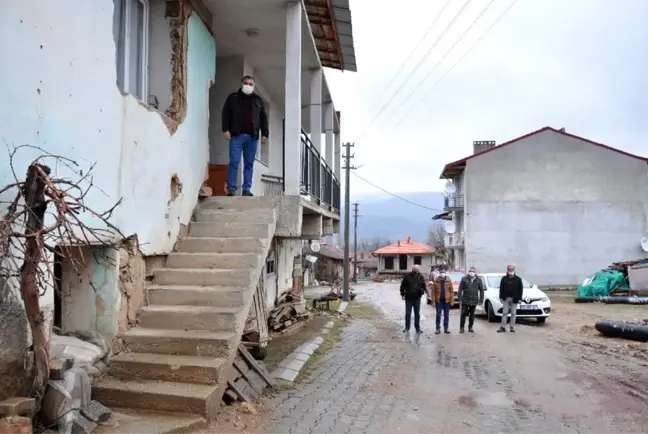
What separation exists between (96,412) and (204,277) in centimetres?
224

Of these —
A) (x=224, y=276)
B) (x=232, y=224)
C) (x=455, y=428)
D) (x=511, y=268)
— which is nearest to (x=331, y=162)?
(x=511, y=268)

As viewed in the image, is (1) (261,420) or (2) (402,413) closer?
(1) (261,420)

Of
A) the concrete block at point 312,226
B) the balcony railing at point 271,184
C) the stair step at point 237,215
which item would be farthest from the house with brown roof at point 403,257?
the stair step at point 237,215

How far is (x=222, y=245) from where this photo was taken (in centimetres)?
718

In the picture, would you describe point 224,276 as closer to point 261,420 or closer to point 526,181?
point 261,420

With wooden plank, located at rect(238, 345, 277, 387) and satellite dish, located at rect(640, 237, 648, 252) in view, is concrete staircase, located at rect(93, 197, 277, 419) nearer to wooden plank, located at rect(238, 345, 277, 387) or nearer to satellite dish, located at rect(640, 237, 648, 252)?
wooden plank, located at rect(238, 345, 277, 387)

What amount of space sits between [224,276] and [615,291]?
2337 cm

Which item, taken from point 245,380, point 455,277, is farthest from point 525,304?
point 245,380

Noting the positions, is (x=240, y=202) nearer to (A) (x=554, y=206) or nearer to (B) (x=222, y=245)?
(B) (x=222, y=245)

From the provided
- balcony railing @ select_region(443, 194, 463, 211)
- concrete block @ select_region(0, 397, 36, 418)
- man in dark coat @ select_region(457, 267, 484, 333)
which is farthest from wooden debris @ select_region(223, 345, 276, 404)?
balcony railing @ select_region(443, 194, 463, 211)

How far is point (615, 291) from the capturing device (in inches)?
987

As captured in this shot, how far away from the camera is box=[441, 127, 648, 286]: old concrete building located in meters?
34.0

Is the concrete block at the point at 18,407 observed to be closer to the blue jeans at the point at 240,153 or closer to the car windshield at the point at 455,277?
the blue jeans at the point at 240,153

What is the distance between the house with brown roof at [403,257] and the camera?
71.1m
